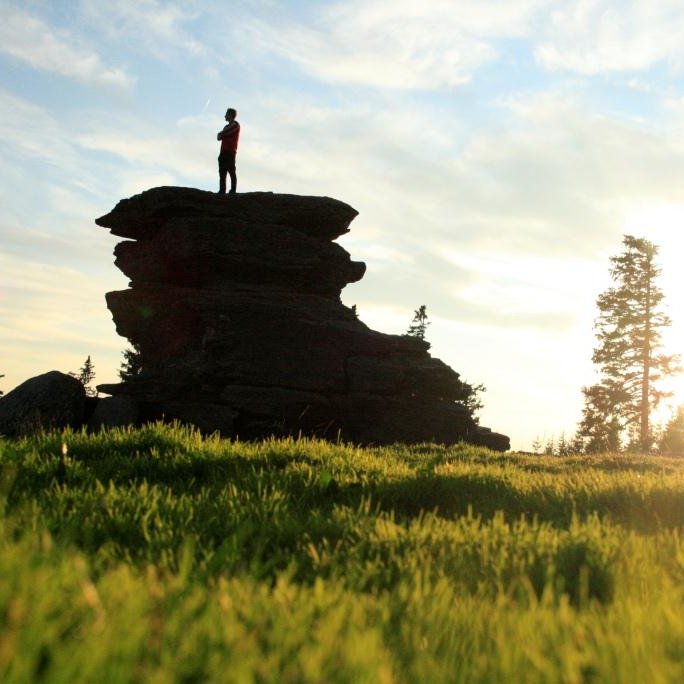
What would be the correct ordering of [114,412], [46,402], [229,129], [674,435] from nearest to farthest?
[46,402]
[114,412]
[229,129]
[674,435]

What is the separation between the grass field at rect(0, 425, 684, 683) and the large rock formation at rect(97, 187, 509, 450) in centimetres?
1419

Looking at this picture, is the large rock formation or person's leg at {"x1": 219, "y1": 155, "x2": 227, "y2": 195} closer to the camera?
the large rock formation

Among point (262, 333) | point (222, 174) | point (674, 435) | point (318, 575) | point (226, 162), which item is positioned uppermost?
point (226, 162)

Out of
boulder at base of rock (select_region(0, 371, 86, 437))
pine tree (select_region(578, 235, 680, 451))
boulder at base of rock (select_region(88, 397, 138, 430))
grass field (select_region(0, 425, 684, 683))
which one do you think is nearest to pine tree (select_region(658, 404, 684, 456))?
pine tree (select_region(578, 235, 680, 451))

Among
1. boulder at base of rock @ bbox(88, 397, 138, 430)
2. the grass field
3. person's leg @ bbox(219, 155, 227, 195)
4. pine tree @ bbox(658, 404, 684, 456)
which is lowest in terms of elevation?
the grass field

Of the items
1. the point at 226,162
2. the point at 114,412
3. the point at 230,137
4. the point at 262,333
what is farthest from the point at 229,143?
the point at 114,412

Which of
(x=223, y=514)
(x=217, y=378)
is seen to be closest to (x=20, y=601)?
(x=223, y=514)

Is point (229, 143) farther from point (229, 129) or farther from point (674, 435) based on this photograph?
point (674, 435)

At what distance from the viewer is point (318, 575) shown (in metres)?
3.46

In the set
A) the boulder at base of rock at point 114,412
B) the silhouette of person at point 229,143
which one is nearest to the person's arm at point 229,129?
the silhouette of person at point 229,143

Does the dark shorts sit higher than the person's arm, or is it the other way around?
the person's arm

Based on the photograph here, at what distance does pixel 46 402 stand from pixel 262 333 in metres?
6.75

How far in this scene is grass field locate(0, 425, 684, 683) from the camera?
7.02 feet

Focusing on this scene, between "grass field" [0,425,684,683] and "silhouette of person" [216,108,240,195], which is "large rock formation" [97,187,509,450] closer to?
"silhouette of person" [216,108,240,195]
